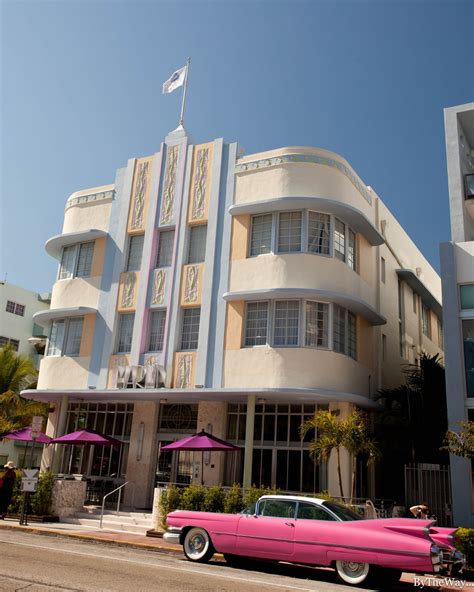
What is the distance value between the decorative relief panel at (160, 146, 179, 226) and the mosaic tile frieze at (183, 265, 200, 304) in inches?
91.1

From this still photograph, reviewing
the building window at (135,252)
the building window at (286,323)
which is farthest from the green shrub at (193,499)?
the building window at (135,252)

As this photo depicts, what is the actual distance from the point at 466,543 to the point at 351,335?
363 inches

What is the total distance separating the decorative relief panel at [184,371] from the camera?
816 inches

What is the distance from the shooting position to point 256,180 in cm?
2173

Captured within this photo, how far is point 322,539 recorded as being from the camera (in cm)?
1093

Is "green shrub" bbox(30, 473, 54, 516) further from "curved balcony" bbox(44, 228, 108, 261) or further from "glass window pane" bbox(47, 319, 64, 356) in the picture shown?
"curved balcony" bbox(44, 228, 108, 261)

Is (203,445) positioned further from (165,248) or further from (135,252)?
(135,252)

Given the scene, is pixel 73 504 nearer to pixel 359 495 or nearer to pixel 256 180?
pixel 359 495

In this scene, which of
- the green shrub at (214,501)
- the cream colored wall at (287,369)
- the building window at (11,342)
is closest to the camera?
the green shrub at (214,501)

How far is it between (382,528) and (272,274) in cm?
1087

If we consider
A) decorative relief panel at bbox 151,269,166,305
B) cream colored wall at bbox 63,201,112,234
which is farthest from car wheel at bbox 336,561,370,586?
cream colored wall at bbox 63,201,112,234

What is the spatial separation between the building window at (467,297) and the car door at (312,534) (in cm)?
889

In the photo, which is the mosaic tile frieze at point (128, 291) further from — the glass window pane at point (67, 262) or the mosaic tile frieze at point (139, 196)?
the glass window pane at point (67, 262)

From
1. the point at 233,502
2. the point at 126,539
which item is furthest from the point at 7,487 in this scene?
the point at 233,502
